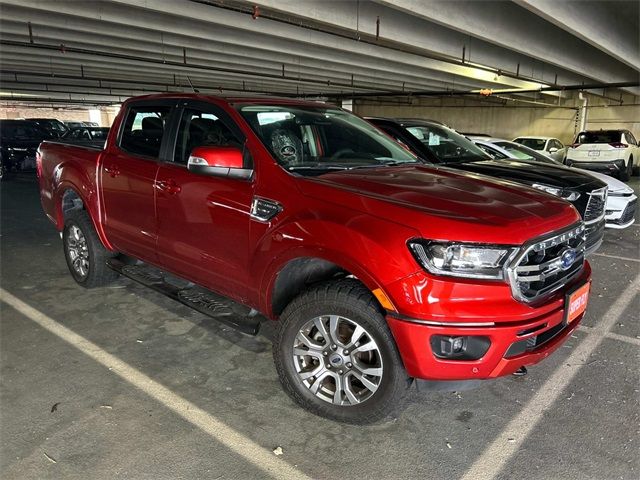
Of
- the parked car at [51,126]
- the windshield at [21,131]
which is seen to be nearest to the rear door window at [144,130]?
the windshield at [21,131]

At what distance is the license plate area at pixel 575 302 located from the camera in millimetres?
2678

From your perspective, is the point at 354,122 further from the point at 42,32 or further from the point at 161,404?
the point at 42,32

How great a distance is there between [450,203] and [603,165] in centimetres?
1534

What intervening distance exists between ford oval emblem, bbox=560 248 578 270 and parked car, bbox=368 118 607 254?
8.21ft

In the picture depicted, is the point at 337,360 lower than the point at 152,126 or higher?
lower

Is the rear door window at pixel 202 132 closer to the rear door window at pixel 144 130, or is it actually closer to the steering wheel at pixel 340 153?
the rear door window at pixel 144 130

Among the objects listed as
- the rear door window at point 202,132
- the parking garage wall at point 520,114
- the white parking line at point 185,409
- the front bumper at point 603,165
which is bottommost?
the white parking line at point 185,409

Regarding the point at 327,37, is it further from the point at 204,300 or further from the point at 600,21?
the point at 204,300

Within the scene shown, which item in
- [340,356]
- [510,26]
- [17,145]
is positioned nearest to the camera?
[340,356]

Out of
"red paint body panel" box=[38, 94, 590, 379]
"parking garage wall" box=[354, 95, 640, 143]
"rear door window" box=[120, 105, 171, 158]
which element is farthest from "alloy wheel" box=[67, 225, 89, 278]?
"parking garage wall" box=[354, 95, 640, 143]

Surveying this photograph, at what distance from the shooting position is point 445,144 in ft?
23.1

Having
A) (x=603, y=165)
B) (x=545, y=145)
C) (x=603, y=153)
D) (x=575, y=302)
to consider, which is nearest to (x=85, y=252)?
(x=575, y=302)

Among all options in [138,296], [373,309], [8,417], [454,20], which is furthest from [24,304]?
[454,20]

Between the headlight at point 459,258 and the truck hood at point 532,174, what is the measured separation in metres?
3.37
